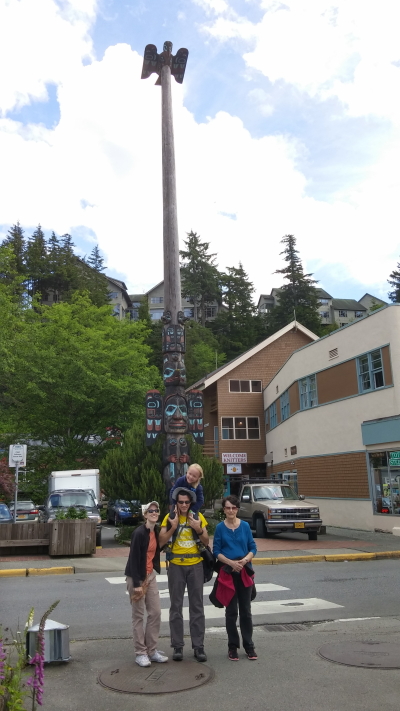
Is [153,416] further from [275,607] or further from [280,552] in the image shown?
[275,607]

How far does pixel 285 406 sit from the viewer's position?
3234 centimetres

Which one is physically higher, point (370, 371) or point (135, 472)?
point (370, 371)

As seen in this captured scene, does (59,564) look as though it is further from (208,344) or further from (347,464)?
(208,344)

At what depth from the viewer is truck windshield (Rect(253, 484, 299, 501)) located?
19297 millimetres

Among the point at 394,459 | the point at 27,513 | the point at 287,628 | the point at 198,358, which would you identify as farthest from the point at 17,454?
the point at 198,358

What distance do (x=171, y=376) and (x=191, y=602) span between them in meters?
12.8

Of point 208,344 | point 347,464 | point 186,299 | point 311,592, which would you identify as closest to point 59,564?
point 311,592

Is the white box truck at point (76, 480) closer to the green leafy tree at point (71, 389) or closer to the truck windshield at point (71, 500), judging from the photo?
the truck windshield at point (71, 500)

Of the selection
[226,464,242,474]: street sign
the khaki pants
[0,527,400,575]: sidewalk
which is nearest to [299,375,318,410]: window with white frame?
[0,527,400,575]: sidewalk

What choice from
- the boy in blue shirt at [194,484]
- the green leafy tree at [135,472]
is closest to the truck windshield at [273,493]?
the green leafy tree at [135,472]

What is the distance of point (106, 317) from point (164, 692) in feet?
107

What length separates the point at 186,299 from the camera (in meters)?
82.2

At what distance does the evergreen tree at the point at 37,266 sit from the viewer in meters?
70.9

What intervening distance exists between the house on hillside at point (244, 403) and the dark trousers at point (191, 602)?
33.4 m
